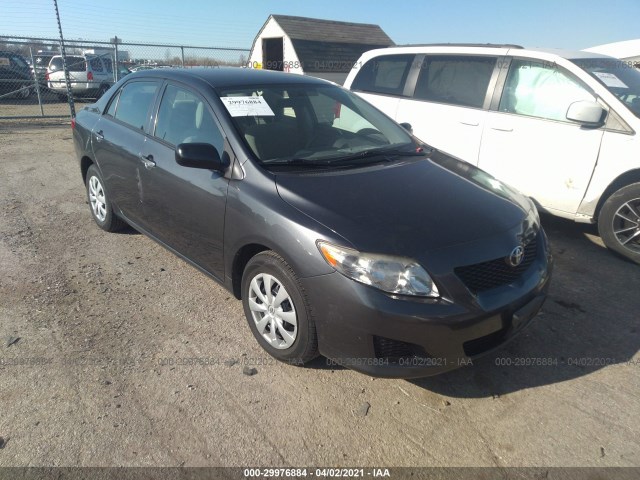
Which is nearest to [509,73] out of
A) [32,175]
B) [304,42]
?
[32,175]

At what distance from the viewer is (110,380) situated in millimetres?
2596

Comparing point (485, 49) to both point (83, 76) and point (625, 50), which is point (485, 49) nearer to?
point (625, 50)

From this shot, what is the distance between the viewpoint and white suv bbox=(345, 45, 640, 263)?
415cm

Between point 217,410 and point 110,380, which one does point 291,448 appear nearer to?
point 217,410

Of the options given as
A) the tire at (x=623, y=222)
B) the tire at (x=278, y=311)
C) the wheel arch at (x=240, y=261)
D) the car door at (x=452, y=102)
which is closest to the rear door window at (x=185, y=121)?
the wheel arch at (x=240, y=261)

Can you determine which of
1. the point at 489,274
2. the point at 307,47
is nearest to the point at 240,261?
the point at 489,274

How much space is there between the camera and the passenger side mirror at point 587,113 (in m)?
4.11

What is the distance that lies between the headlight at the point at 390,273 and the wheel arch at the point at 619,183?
301 centimetres

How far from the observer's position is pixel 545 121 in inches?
179

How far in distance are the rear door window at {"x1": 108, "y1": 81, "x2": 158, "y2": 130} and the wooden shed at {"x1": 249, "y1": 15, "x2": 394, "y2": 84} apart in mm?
10611

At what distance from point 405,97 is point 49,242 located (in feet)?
14.4

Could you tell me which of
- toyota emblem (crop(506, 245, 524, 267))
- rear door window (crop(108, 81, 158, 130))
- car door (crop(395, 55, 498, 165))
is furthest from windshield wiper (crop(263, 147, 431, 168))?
car door (crop(395, 55, 498, 165))

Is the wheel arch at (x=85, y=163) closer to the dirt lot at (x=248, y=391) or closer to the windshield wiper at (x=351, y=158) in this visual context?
the dirt lot at (x=248, y=391)

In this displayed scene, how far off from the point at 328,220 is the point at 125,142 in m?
2.35
